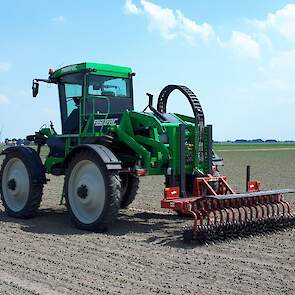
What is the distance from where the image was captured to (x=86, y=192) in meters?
9.28

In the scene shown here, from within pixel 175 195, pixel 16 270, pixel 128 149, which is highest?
pixel 128 149

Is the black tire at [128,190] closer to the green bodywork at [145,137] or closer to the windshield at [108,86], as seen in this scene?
the green bodywork at [145,137]

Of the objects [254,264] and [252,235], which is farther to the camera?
[252,235]

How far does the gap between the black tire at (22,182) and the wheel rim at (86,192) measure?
42.3 inches

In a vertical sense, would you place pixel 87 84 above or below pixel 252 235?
above

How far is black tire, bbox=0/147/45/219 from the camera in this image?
10406 millimetres

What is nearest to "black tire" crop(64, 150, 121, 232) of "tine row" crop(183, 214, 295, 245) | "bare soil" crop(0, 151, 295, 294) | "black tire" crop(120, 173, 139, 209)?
"bare soil" crop(0, 151, 295, 294)

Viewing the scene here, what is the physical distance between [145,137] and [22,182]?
2947 mm

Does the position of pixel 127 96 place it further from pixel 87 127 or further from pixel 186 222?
pixel 186 222

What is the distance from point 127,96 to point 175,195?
2985mm

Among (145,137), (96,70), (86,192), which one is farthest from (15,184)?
(145,137)

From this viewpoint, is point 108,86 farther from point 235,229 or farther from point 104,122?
point 235,229

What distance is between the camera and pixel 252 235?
333 inches

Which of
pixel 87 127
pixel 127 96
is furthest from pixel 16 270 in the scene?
pixel 127 96
